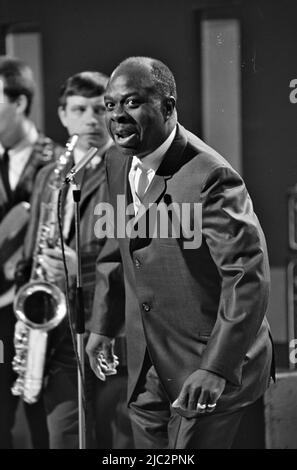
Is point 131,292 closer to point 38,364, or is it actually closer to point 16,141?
point 38,364

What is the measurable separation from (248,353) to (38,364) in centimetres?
98

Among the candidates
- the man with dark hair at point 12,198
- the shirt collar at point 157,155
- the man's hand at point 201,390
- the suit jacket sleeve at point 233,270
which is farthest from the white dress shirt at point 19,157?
the man's hand at point 201,390

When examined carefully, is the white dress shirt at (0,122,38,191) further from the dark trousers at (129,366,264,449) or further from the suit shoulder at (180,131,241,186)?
the dark trousers at (129,366,264,449)

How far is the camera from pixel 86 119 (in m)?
3.75

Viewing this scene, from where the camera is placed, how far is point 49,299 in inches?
149

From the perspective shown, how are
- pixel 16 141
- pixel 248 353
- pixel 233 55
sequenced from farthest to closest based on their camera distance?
1. pixel 16 141
2. pixel 233 55
3. pixel 248 353

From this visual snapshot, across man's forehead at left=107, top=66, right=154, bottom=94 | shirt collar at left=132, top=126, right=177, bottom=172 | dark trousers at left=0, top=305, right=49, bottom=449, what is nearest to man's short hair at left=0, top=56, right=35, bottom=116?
man's forehead at left=107, top=66, right=154, bottom=94

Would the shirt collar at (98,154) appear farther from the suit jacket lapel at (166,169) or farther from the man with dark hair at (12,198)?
the suit jacket lapel at (166,169)

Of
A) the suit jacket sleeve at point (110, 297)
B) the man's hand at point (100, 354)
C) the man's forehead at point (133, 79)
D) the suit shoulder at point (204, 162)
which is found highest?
the man's forehead at point (133, 79)

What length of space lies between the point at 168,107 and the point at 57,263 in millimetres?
850

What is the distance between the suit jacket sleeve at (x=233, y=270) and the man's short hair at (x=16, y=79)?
38.1 inches

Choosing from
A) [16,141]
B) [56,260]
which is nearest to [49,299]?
[56,260]

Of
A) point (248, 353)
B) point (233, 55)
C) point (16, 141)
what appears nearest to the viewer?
point (248, 353)

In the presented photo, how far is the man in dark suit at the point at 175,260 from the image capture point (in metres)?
3.33
